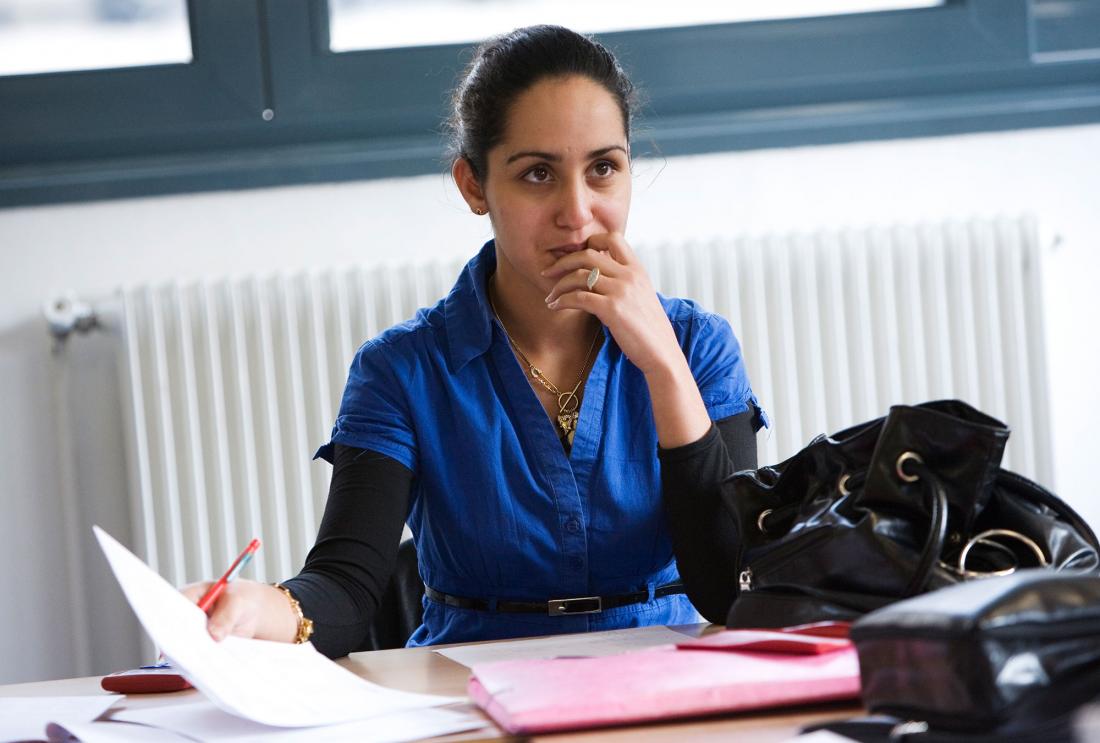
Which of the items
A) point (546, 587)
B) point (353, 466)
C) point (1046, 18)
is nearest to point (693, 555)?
point (546, 587)

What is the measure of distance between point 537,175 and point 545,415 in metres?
0.28

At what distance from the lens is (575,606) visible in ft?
4.45

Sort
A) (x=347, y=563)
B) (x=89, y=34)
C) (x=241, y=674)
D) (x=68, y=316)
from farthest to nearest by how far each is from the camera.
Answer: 1. (x=89, y=34)
2. (x=68, y=316)
3. (x=347, y=563)
4. (x=241, y=674)

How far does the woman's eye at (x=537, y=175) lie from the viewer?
4.79 feet

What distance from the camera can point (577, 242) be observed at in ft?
4.74

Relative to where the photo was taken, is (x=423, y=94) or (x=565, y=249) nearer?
(x=565, y=249)

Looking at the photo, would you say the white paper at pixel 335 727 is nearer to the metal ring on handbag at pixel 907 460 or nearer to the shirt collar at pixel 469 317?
the metal ring on handbag at pixel 907 460

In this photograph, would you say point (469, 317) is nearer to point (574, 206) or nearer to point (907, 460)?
point (574, 206)

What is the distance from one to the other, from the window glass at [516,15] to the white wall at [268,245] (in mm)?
308

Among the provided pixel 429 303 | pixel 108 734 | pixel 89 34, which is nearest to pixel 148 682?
pixel 108 734

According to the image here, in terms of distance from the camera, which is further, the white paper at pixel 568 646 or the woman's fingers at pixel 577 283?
the woman's fingers at pixel 577 283

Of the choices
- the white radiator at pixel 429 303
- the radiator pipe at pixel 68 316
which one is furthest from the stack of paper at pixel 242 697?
the radiator pipe at pixel 68 316

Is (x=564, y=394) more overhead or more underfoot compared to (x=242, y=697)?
more overhead

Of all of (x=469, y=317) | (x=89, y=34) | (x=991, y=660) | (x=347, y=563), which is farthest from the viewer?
(x=89, y=34)
